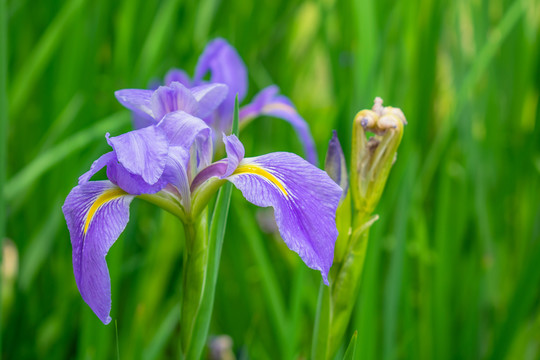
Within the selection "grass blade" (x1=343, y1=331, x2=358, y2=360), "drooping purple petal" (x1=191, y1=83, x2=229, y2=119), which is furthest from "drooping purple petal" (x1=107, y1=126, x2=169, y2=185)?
"grass blade" (x1=343, y1=331, x2=358, y2=360)

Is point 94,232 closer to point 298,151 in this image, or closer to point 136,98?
point 136,98

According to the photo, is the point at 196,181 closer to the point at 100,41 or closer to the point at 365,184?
the point at 365,184

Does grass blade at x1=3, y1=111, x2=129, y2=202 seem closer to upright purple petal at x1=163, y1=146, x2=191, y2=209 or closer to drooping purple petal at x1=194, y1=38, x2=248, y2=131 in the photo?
drooping purple petal at x1=194, y1=38, x2=248, y2=131

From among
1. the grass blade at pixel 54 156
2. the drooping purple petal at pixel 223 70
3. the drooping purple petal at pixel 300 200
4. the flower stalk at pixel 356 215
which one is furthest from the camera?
the grass blade at pixel 54 156

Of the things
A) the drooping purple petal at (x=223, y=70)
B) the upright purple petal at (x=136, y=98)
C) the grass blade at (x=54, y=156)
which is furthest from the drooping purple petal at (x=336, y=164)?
the grass blade at (x=54, y=156)

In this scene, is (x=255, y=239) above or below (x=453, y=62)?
below

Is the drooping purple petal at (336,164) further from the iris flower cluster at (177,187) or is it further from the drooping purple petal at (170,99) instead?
the drooping purple petal at (170,99)

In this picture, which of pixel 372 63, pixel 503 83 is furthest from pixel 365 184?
pixel 503 83
